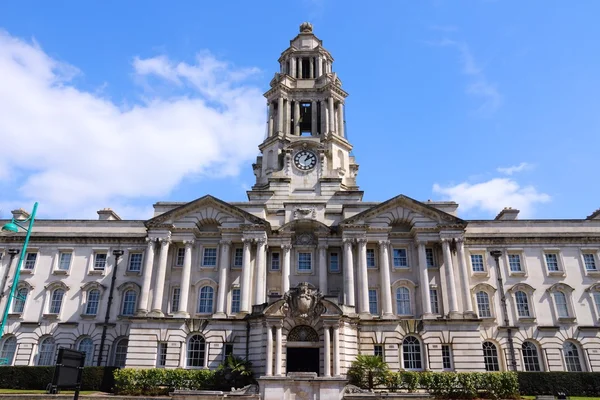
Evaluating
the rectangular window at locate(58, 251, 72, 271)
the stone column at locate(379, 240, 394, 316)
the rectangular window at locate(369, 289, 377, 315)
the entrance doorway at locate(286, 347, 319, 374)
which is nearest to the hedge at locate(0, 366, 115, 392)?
the rectangular window at locate(58, 251, 72, 271)

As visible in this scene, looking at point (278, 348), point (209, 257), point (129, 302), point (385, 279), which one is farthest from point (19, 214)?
point (385, 279)

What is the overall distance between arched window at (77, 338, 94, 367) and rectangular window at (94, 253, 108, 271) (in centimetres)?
598

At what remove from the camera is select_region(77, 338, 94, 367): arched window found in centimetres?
3749

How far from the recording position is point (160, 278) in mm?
36781

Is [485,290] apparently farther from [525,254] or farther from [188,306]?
[188,306]

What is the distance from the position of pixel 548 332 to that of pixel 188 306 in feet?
93.3

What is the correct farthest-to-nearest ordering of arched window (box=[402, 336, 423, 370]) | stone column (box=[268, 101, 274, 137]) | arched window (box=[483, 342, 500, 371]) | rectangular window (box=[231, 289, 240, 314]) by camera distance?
stone column (box=[268, 101, 274, 137]) → rectangular window (box=[231, 289, 240, 314]) → arched window (box=[483, 342, 500, 371]) → arched window (box=[402, 336, 423, 370])

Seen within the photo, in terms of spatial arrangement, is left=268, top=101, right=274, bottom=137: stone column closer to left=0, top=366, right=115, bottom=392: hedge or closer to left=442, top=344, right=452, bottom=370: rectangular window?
left=442, top=344, right=452, bottom=370: rectangular window

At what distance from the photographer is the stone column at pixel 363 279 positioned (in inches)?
1399

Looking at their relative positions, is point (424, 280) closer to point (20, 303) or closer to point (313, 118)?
point (313, 118)

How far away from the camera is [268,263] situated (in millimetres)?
38781

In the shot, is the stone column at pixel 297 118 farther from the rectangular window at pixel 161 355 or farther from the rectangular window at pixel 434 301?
the rectangular window at pixel 161 355

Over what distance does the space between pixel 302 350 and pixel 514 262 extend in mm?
19994

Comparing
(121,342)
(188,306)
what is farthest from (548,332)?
(121,342)
